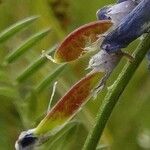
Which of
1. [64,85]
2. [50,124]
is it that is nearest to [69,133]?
[64,85]

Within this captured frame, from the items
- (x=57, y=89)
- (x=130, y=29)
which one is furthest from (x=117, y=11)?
(x=57, y=89)

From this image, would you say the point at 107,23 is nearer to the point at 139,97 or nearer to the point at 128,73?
the point at 128,73

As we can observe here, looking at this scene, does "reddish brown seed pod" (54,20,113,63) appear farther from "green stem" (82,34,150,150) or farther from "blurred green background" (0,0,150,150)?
"blurred green background" (0,0,150,150)

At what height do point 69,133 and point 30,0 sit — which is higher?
point 30,0

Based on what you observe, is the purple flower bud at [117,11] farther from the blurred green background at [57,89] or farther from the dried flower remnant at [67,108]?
the blurred green background at [57,89]

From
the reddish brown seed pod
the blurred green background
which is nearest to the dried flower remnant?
the reddish brown seed pod

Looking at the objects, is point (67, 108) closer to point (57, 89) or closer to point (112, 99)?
point (112, 99)

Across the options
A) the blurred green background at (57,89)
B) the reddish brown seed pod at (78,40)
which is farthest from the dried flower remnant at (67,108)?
the blurred green background at (57,89)
